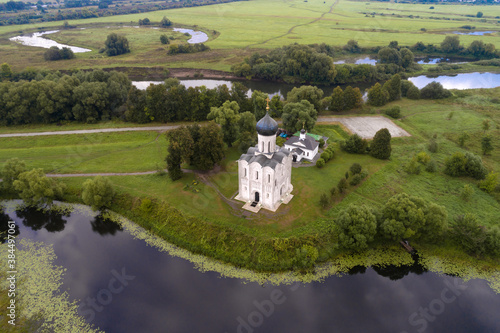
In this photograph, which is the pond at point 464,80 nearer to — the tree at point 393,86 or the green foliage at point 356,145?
the tree at point 393,86

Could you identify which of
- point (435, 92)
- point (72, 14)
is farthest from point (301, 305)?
point (72, 14)

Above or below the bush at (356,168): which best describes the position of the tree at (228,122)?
above

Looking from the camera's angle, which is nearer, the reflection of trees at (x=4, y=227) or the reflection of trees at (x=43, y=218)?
the reflection of trees at (x=4, y=227)

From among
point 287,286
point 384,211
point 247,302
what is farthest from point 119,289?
point 384,211

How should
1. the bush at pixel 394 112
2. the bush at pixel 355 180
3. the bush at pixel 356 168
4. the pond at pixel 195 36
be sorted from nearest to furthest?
the bush at pixel 355 180 < the bush at pixel 356 168 < the bush at pixel 394 112 < the pond at pixel 195 36

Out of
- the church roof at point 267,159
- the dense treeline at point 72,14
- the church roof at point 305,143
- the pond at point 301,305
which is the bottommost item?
the pond at point 301,305

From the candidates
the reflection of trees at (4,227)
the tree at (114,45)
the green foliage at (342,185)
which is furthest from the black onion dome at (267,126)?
the tree at (114,45)

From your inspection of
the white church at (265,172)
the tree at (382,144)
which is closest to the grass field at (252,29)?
the tree at (382,144)

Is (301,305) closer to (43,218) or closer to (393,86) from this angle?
(43,218)

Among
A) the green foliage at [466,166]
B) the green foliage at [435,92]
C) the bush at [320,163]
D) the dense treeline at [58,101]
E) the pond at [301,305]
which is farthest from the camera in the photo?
the green foliage at [435,92]
